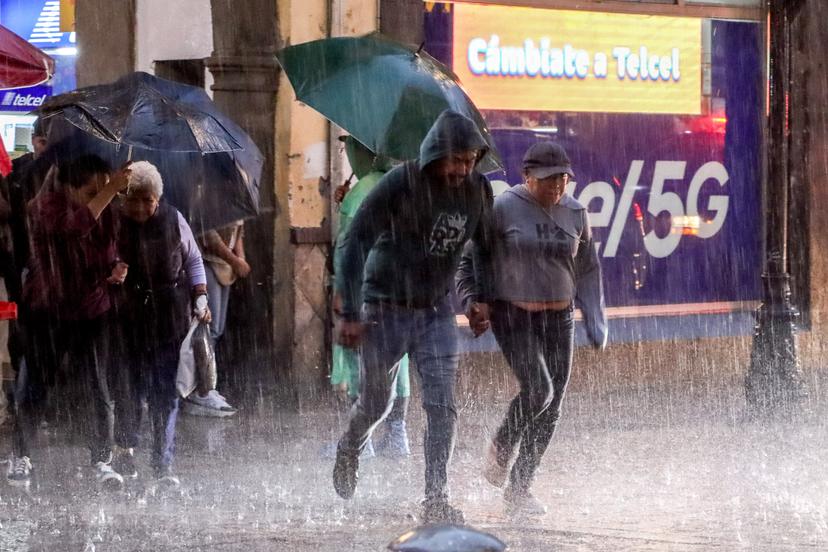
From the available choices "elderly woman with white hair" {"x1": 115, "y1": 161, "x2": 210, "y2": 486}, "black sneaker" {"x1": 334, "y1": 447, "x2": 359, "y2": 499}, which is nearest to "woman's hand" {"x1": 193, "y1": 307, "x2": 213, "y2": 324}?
"elderly woman with white hair" {"x1": 115, "y1": 161, "x2": 210, "y2": 486}

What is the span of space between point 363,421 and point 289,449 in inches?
95.9

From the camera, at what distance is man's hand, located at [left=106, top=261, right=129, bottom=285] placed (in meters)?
7.70

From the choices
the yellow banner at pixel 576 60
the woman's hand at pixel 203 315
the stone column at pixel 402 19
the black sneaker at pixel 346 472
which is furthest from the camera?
the yellow banner at pixel 576 60

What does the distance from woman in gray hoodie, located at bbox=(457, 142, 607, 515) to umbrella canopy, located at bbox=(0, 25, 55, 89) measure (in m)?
3.73

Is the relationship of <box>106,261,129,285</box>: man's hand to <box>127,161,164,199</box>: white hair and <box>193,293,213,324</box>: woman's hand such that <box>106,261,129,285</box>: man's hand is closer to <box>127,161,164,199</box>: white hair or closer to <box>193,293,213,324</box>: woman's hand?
<box>127,161,164,199</box>: white hair

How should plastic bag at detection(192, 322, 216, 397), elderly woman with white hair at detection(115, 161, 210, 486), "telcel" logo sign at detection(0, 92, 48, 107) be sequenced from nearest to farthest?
elderly woman with white hair at detection(115, 161, 210, 486), plastic bag at detection(192, 322, 216, 397), "telcel" logo sign at detection(0, 92, 48, 107)

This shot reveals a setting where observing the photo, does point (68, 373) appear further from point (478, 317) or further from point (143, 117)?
point (478, 317)

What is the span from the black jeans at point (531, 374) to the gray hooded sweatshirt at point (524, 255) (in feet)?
0.34

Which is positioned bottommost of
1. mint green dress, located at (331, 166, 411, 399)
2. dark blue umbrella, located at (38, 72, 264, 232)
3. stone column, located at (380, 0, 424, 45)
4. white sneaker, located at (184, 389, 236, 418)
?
white sneaker, located at (184, 389, 236, 418)

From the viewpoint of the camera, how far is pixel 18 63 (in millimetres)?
9375

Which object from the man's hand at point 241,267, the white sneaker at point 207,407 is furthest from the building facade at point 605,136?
the white sneaker at point 207,407

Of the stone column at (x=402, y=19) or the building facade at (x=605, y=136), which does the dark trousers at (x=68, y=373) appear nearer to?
the building facade at (x=605, y=136)

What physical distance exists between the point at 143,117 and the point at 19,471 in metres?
2.12

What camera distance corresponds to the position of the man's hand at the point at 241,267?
1057 cm
